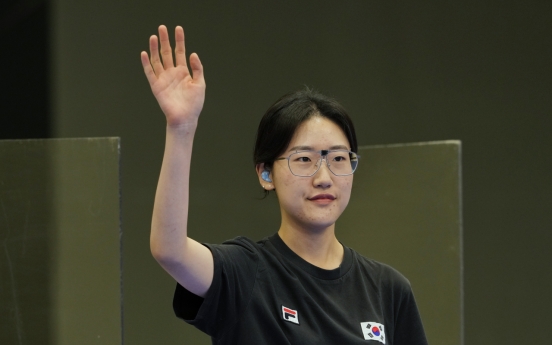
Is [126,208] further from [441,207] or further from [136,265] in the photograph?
[441,207]

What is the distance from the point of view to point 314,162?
57.8 inches

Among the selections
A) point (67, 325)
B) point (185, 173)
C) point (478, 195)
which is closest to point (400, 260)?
point (478, 195)

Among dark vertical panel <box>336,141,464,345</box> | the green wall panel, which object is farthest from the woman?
dark vertical panel <box>336,141,464,345</box>

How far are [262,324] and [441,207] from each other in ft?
4.91

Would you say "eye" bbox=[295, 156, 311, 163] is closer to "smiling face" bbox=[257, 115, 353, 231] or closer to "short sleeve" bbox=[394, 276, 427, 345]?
"smiling face" bbox=[257, 115, 353, 231]

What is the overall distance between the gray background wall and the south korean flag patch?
1889 mm

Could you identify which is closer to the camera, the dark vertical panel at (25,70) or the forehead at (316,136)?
the forehead at (316,136)

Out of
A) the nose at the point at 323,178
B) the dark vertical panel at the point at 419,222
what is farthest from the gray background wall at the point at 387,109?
the nose at the point at 323,178

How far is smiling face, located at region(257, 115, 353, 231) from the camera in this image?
145cm

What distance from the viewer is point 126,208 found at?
3.18 m

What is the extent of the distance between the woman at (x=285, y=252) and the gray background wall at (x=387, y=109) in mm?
1800

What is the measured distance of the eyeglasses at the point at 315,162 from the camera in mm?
1455

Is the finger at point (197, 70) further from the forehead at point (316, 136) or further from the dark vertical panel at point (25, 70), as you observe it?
the dark vertical panel at point (25, 70)

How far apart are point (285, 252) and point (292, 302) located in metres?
0.12
